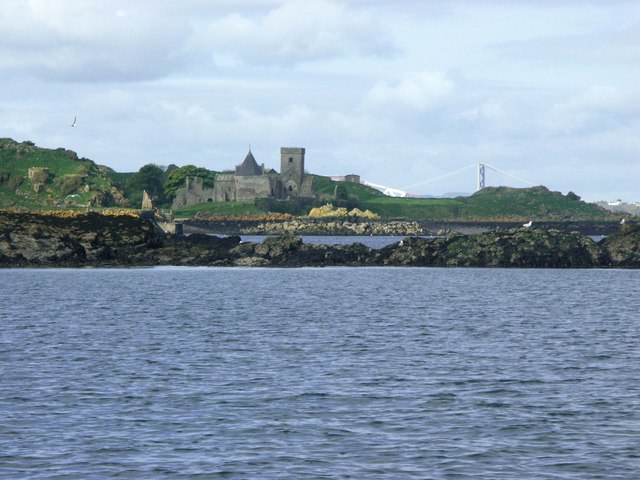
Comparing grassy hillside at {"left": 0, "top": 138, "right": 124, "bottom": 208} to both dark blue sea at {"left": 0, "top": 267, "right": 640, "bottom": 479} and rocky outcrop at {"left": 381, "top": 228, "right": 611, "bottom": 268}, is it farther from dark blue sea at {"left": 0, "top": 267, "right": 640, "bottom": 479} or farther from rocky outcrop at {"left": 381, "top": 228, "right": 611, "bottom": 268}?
dark blue sea at {"left": 0, "top": 267, "right": 640, "bottom": 479}

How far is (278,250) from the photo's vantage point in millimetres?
90688

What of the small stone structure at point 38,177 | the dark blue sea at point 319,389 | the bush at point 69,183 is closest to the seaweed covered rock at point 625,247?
the dark blue sea at point 319,389

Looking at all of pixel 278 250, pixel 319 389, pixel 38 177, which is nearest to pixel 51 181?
pixel 38 177

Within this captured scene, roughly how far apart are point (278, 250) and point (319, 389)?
64.3m

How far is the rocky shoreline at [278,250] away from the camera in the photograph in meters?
84.4

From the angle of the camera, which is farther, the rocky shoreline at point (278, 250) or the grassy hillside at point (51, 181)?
the grassy hillside at point (51, 181)

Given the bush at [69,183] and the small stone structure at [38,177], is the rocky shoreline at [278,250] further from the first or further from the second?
the small stone structure at [38,177]

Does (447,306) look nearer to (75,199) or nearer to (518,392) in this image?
(518,392)

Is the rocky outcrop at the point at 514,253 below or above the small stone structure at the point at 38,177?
below

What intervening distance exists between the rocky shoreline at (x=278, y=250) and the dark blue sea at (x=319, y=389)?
28133mm

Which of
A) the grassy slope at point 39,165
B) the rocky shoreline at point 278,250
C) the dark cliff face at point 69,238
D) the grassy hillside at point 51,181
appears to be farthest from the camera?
the grassy slope at point 39,165

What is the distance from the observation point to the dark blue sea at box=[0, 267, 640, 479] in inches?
739

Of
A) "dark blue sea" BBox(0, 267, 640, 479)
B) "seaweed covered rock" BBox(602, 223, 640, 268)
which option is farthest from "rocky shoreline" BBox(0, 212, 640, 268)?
"dark blue sea" BBox(0, 267, 640, 479)

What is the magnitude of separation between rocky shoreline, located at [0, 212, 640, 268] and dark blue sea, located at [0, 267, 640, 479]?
28.1 m
